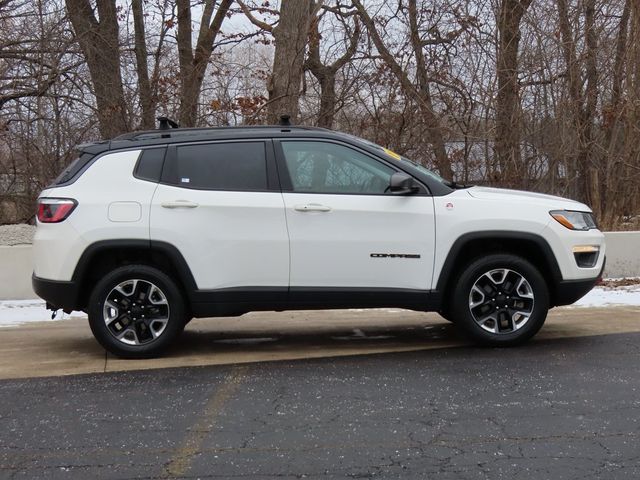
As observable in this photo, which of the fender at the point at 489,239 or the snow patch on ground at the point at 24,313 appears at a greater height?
the fender at the point at 489,239

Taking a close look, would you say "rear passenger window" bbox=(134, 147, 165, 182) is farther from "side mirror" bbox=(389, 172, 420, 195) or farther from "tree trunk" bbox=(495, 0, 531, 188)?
"tree trunk" bbox=(495, 0, 531, 188)

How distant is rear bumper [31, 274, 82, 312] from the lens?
18.4ft

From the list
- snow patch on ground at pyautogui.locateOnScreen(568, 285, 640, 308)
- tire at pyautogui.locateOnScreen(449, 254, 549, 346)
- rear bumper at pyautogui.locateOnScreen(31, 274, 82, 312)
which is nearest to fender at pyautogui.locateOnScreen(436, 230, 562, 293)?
tire at pyautogui.locateOnScreen(449, 254, 549, 346)

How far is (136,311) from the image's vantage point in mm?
5715

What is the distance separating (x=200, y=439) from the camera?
13.1ft

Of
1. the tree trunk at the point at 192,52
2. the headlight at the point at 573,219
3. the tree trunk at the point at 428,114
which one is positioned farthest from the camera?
the tree trunk at the point at 192,52

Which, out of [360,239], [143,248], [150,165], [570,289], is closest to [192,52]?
[150,165]

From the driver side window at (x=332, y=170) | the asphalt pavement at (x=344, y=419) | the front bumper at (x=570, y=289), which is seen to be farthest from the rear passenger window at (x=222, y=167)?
the front bumper at (x=570, y=289)

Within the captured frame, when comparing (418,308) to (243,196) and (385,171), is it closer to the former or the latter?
(385,171)

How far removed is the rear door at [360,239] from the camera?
5.65m

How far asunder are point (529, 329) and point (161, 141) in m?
3.57

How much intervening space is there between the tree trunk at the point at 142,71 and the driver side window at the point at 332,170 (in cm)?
706

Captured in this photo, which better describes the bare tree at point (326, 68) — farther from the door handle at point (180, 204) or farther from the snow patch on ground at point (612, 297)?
the door handle at point (180, 204)

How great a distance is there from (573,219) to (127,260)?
12.7 feet
